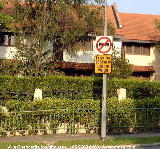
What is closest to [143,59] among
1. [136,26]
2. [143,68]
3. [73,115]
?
[143,68]

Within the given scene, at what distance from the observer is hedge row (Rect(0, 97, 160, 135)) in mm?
16266

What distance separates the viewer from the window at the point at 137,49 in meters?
33.7

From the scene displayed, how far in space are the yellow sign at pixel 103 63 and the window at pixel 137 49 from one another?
1860cm

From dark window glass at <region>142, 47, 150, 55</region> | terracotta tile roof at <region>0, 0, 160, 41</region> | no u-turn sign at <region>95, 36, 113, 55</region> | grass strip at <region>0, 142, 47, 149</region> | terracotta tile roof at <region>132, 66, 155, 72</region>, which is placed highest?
terracotta tile roof at <region>0, 0, 160, 41</region>

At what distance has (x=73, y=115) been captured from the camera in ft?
55.9

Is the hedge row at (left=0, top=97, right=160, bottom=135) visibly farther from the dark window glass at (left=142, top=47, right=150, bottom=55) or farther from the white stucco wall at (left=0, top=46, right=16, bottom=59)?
the dark window glass at (left=142, top=47, right=150, bottom=55)

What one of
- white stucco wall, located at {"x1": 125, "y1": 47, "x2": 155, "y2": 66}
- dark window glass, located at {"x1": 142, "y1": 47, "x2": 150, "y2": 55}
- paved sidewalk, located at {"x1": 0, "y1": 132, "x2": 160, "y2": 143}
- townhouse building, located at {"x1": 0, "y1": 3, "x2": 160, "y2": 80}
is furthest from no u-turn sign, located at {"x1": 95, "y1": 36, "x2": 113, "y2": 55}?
dark window glass, located at {"x1": 142, "y1": 47, "x2": 150, "y2": 55}

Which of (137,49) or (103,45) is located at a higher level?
(137,49)

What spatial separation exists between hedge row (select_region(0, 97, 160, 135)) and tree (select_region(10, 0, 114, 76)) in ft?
24.9

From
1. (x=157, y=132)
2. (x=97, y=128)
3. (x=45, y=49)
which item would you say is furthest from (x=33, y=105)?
(x=45, y=49)

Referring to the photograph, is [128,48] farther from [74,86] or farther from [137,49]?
[74,86]

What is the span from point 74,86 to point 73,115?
20.6 ft

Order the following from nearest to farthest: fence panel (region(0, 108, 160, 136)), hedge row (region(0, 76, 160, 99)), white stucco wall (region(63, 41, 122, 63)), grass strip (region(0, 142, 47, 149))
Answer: grass strip (region(0, 142, 47, 149)), fence panel (region(0, 108, 160, 136)), hedge row (region(0, 76, 160, 99)), white stucco wall (region(63, 41, 122, 63))

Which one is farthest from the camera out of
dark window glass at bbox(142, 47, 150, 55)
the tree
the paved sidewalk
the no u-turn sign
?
dark window glass at bbox(142, 47, 150, 55)
